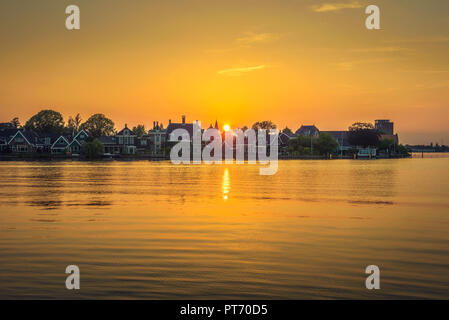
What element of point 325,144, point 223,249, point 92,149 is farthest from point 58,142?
point 223,249

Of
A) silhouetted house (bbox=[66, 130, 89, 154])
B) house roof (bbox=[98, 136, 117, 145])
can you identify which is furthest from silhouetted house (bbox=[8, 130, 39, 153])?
house roof (bbox=[98, 136, 117, 145])

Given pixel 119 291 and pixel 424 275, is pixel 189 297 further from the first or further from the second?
pixel 424 275

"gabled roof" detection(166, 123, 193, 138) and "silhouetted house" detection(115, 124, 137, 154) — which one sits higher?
"gabled roof" detection(166, 123, 193, 138)

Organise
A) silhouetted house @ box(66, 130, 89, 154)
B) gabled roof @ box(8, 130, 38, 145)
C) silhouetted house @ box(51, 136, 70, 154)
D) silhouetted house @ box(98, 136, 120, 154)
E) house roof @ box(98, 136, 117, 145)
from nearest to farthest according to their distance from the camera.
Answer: gabled roof @ box(8, 130, 38, 145) → silhouetted house @ box(66, 130, 89, 154) → silhouetted house @ box(51, 136, 70, 154) → silhouetted house @ box(98, 136, 120, 154) → house roof @ box(98, 136, 117, 145)

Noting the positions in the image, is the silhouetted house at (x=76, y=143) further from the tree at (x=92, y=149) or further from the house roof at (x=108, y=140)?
the tree at (x=92, y=149)

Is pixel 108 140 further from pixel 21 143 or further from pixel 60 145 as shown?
pixel 21 143

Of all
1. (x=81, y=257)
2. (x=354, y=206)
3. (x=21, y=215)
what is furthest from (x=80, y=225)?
(x=354, y=206)

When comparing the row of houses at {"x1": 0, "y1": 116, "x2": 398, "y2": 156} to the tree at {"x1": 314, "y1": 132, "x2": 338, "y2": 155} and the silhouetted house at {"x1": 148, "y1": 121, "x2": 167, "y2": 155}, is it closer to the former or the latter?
the silhouetted house at {"x1": 148, "y1": 121, "x2": 167, "y2": 155}

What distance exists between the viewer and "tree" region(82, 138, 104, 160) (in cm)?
15750

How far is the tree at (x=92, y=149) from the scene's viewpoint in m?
158

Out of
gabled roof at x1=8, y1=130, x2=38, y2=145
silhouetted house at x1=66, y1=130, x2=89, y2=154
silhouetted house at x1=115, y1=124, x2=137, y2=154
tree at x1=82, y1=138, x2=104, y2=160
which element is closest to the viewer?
tree at x1=82, y1=138, x2=104, y2=160

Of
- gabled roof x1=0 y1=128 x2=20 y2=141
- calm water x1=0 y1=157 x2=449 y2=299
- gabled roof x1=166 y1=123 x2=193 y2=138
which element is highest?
gabled roof x1=166 y1=123 x2=193 y2=138

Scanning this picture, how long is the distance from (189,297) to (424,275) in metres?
6.91

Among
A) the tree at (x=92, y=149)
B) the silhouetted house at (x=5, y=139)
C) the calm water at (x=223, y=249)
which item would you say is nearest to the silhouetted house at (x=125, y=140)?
the tree at (x=92, y=149)
